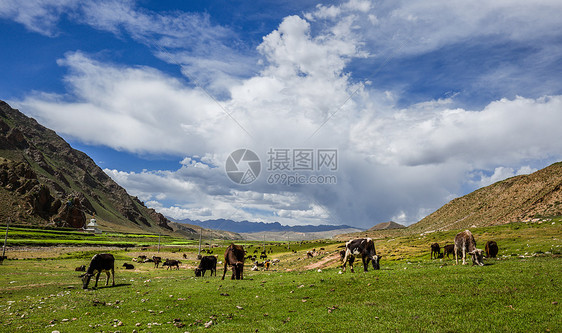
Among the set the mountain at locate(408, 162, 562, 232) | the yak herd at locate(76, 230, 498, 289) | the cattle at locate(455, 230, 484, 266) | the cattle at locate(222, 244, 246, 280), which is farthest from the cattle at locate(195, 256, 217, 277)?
the mountain at locate(408, 162, 562, 232)

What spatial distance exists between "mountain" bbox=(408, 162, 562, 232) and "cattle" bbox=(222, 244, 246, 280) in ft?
296

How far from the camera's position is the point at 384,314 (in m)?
14.2

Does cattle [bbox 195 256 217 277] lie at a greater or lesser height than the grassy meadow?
lesser

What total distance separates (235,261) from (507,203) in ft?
392

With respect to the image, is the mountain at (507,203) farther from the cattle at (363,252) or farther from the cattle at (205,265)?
the cattle at (205,265)

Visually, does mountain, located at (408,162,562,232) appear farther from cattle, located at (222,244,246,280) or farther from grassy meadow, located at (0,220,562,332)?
cattle, located at (222,244,246,280)

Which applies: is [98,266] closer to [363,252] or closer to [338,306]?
[338,306]

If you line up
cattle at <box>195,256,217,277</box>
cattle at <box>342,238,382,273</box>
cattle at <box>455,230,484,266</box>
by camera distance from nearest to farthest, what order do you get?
cattle at <box>455,230,484,266</box> → cattle at <box>342,238,382,273</box> → cattle at <box>195,256,217,277</box>

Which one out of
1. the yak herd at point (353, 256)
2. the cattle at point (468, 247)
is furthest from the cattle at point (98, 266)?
the cattle at point (468, 247)

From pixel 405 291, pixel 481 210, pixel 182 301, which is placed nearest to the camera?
pixel 405 291

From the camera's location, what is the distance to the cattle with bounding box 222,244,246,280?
29.5 m

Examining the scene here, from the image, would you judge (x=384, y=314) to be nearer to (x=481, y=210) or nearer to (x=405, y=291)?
(x=405, y=291)

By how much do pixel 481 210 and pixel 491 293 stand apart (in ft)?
419

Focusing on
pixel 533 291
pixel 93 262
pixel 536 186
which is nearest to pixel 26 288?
pixel 93 262
